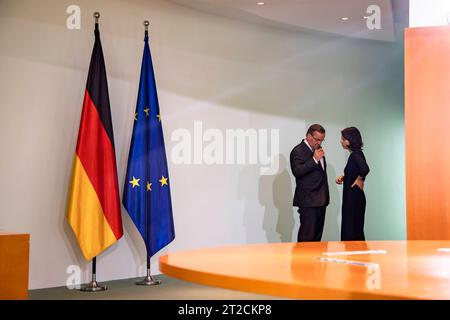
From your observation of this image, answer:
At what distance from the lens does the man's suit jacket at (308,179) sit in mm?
6551

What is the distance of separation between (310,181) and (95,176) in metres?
2.22

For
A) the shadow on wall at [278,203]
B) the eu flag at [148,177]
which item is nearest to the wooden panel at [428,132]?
the eu flag at [148,177]

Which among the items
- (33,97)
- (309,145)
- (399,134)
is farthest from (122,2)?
(399,134)

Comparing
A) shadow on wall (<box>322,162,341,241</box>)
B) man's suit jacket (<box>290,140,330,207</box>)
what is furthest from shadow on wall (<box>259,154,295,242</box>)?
man's suit jacket (<box>290,140,330,207</box>)

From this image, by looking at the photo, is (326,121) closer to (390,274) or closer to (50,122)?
(50,122)

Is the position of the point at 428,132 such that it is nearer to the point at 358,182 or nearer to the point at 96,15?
the point at 358,182

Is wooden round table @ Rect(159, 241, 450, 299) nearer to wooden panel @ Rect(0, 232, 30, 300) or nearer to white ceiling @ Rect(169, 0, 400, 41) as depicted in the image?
wooden panel @ Rect(0, 232, 30, 300)

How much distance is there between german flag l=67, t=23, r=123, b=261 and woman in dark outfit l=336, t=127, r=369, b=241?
2374 mm

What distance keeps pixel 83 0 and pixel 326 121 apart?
394 centimetres

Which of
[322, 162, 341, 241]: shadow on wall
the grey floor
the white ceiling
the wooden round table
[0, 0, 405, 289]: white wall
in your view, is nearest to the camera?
the wooden round table

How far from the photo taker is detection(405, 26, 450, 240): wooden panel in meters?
4.49

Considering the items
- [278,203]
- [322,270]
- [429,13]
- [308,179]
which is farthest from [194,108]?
[322,270]

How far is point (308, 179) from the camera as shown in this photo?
6609 mm

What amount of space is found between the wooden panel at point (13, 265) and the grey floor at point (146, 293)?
1.80m
